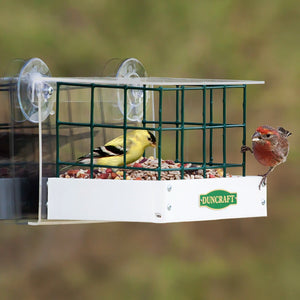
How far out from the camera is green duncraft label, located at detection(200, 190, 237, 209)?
186 inches

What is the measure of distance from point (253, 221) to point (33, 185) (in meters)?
4.38

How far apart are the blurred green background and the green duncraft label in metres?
3.22

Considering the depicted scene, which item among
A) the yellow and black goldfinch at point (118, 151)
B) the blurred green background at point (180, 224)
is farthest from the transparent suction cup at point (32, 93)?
the blurred green background at point (180, 224)

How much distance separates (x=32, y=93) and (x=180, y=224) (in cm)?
377

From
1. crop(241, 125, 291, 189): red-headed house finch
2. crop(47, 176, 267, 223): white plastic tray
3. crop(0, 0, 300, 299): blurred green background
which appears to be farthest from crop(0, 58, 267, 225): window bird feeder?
crop(0, 0, 300, 299): blurred green background

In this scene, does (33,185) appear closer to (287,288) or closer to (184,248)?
(184,248)

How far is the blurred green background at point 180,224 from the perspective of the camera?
7.90 metres

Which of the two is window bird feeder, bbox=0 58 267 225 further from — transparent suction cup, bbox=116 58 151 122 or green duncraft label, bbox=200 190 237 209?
transparent suction cup, bbox=116 58 151 122

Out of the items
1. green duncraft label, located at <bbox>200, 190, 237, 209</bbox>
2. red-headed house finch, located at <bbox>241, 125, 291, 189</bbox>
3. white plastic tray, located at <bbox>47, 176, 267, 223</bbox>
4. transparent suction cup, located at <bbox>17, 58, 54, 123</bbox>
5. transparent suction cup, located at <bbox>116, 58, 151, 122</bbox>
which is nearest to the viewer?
white plastic tray, located at <bbox>47, 176, 267, 223</bbox>

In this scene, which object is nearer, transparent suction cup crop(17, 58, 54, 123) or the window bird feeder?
the window bird feeder

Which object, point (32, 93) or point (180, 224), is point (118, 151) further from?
point (180, 224)

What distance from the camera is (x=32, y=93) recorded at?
4.89 m
